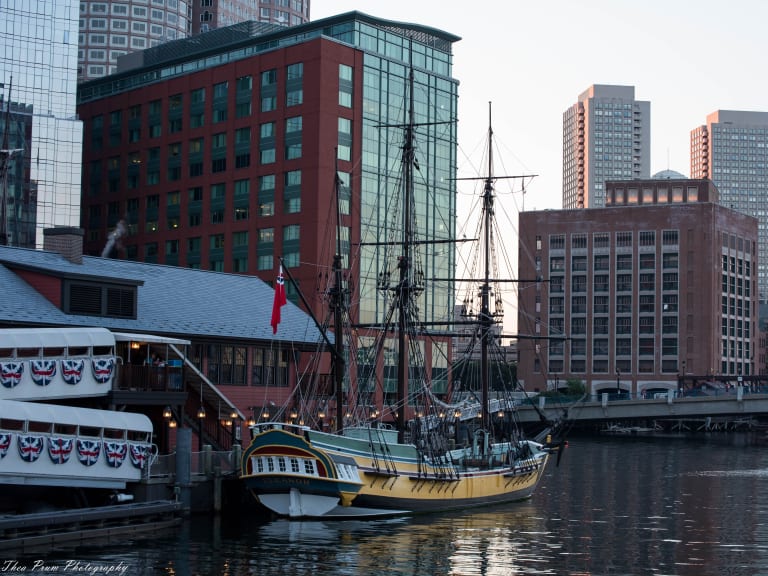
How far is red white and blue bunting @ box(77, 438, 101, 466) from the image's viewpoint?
50.7 meters

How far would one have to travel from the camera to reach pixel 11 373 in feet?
167

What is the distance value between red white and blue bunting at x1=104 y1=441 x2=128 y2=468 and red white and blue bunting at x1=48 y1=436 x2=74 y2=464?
177 cm

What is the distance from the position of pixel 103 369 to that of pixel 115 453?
159 inches

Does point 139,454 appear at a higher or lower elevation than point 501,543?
higher

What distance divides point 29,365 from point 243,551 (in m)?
12.8

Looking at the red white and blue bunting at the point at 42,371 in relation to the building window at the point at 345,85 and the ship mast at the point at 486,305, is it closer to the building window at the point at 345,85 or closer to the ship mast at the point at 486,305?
the ship mast at the point at 486,305

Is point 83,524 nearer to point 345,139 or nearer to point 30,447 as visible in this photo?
point 30,447

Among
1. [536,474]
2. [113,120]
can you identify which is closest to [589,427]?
[113,120]

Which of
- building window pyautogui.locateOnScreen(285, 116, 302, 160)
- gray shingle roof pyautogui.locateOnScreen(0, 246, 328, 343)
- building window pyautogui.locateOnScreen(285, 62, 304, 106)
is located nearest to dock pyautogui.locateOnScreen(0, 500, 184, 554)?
gray shingle roof pyautogui.locateOnScreen(0, 246, 328, 343)

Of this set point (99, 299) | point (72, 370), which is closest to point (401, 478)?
point (72, 370)

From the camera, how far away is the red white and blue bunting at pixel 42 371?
51594 millimetres

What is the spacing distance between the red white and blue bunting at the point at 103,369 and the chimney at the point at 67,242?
12.9 m

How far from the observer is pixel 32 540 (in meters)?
44.7

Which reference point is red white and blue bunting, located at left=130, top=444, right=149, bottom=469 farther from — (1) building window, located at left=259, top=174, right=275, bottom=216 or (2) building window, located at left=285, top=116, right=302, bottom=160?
(1) building window, located at left=259, top=174, right=275, bottom=216
